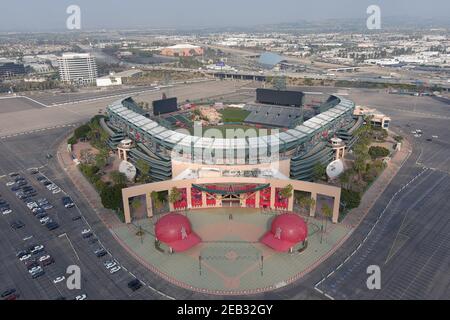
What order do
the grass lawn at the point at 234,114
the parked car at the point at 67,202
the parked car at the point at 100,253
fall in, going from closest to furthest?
1. the parked car at the point at 100,253
2. the parked car at the point at 67,202
3. the grass lawn at the point at 234,114

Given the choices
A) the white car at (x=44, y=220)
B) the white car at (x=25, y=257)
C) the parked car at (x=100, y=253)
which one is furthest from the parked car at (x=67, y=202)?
the parked car at (x=100, y=253)

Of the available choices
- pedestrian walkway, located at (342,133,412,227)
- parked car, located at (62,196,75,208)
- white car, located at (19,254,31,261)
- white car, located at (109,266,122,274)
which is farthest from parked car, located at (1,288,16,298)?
pedestrian walkway, located at (342,133,412,227)

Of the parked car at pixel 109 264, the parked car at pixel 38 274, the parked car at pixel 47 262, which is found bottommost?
the parked car at pixel 38 274

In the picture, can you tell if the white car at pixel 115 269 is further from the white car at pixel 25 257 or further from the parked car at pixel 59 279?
the white car at pixel 25 257

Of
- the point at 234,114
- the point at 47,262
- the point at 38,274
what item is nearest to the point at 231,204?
the point at 47,262

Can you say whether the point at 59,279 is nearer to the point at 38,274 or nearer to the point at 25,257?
the point at 38,274
